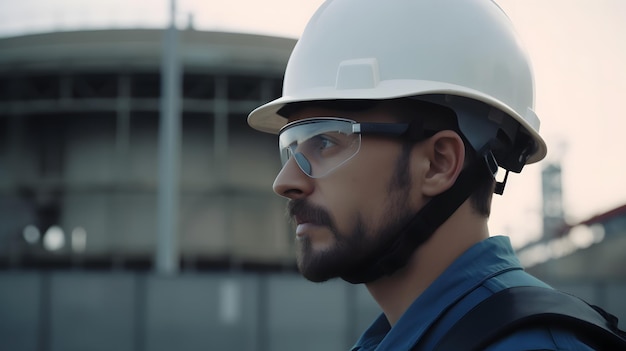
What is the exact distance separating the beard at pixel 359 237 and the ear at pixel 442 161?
0.06 meters

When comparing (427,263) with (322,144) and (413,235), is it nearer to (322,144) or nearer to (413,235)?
(413,235)

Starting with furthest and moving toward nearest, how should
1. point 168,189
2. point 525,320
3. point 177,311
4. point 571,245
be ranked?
point 571,245 < point 168,189 < point 177,311 < point 525,320

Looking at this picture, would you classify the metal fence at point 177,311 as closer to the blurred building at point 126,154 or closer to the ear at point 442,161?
the blurred building at point 126,154

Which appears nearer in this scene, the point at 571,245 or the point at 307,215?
the point at 307,215

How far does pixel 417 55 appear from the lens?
2.30 metres

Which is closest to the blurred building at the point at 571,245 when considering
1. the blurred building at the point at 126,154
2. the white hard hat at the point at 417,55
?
the blurred building at the point at 126,154

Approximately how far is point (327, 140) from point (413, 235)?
0.34 m

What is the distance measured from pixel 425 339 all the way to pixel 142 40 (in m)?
17.6

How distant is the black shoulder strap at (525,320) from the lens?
162 cm

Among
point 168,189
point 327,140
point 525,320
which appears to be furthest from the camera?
point 168,189

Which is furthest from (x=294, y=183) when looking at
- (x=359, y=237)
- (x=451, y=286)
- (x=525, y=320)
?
(x=525, y=320)

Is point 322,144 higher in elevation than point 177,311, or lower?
higher

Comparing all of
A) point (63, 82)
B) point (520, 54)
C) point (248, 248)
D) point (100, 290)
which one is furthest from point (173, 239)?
point (520, 54)

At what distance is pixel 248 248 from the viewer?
19.5m
